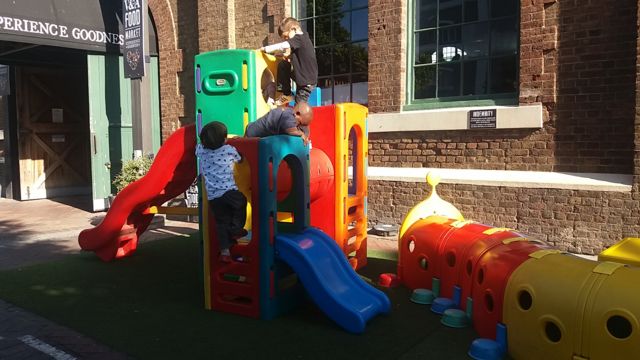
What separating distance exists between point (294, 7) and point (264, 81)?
17.0ft

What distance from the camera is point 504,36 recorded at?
8.14 metres

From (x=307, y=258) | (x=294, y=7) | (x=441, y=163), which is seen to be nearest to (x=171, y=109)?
(x=294, y=7)

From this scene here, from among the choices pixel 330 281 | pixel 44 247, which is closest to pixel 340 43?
pixel 44 247

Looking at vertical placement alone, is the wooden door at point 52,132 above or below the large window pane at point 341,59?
below

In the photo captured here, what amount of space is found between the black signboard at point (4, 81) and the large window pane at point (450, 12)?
A: 1044cm

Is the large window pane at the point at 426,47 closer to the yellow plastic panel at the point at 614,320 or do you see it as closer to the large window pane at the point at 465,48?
the large window pane at the point at 465,48

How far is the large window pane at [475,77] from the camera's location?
834cm

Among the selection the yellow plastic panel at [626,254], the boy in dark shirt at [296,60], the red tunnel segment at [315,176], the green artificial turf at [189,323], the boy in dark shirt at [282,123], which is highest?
the boy in dark shirt at [296,60]

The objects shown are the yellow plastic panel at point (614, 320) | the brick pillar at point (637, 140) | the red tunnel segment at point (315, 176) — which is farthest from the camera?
the brick pillar at point (637, 140)

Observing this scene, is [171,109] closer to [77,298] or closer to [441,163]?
[441,163]

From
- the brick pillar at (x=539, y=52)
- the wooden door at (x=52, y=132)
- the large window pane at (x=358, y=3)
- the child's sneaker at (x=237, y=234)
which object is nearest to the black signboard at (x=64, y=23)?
→ the wooden door at (x=52, y=132)

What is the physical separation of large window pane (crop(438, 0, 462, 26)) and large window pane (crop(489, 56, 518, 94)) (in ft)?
3.19

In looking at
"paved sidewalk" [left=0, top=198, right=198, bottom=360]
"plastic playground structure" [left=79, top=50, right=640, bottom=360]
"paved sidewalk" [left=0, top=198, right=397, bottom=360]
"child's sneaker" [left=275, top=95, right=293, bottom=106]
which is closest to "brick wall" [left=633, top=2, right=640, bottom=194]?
"plastic playground structure" [left=79, top=50, right=640, bottom=360]

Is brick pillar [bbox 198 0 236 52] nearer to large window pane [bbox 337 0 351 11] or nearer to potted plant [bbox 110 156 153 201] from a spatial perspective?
large window pane [bbox 337 0 351 11]
